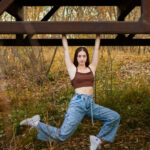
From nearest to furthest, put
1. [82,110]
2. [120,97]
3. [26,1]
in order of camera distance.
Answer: [82,110] → [26,1] → [120,97]

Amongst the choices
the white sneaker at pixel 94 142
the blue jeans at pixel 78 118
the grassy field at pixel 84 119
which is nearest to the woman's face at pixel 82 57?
the blue jeans at pixel 78 118

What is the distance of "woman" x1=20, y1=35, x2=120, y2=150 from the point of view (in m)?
3.21

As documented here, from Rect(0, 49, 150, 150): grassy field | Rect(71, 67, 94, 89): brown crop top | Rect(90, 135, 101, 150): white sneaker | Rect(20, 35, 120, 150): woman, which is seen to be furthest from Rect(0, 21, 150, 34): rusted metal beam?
Rect(90, 135, 101, 150): white sneaker

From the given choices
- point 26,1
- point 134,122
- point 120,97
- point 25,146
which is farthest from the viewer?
point 120,97

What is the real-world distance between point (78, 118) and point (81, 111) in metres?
0.10

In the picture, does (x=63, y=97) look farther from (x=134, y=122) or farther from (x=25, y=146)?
(x=25, y=146)

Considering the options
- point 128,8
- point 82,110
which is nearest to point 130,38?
point 128,8

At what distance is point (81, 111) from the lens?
3.25 m

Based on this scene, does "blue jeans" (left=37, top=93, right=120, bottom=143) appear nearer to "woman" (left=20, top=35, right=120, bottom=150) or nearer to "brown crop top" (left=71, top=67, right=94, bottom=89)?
"woman" (left=20, top=35, right=120, bottom=150)

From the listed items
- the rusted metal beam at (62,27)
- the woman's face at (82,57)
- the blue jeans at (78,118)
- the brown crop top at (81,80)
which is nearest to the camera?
the rusted metal beam at (62,27)

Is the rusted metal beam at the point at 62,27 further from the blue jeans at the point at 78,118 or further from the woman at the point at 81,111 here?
the blue jeans at the point at 78,118

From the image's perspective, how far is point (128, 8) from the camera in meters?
3.90

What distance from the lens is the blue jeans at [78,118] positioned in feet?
10.5

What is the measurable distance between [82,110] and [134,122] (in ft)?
6.98
